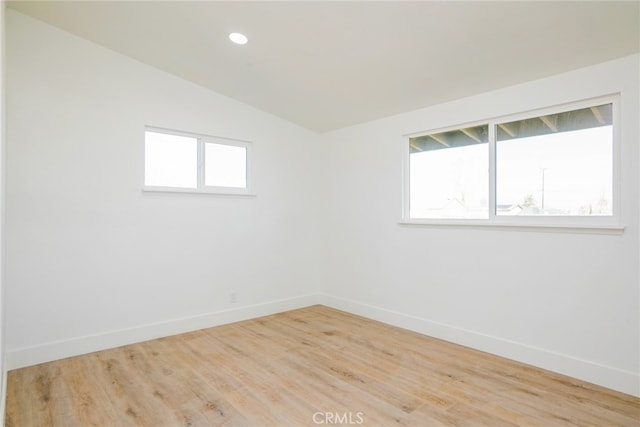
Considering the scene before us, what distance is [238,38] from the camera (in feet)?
9.52

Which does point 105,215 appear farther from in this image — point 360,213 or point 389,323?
point 389,323

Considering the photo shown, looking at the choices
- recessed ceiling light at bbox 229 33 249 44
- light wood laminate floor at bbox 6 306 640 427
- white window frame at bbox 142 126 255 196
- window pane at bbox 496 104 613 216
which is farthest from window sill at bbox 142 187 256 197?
window pane at bbox 496 104 613 216

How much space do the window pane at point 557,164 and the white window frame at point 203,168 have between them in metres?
2.79

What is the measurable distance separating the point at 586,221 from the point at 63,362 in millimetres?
4434

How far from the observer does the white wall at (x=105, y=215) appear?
9.47 feet

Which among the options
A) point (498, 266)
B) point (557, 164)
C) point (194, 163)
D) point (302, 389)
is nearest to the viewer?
point (302, 389)

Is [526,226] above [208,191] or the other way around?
the other way around

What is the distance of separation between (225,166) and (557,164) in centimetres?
337

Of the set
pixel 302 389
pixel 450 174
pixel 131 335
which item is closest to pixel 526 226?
pixel 450 174

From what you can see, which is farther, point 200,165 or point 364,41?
point 200,165

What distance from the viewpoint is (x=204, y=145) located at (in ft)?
13.1

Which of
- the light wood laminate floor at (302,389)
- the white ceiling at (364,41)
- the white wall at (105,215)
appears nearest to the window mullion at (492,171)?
the white ceiling at (364,41)

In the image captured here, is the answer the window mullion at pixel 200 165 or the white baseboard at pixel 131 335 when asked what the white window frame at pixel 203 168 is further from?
the white baseboard at pixel 131 335

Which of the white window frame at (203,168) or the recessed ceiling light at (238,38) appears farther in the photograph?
the white window frame at (203,168)
